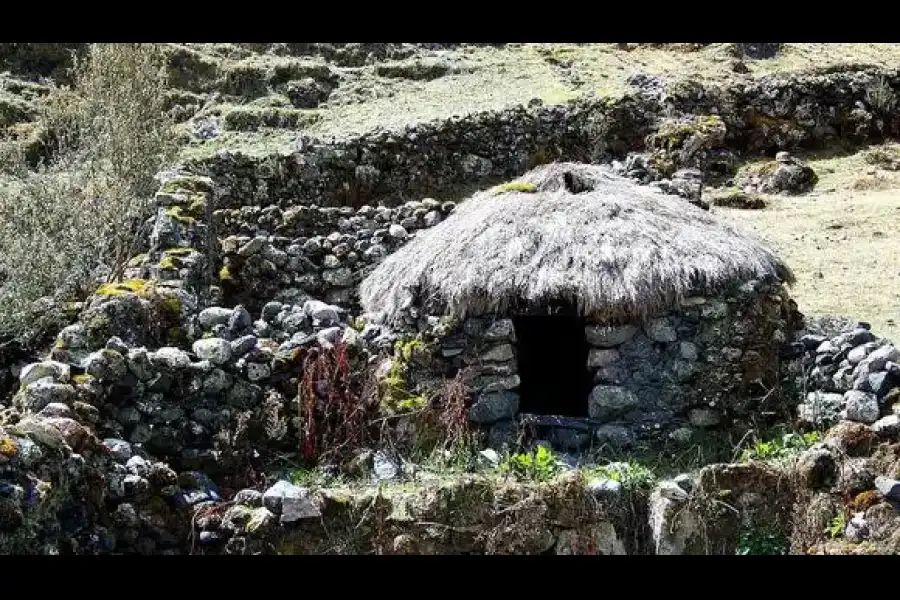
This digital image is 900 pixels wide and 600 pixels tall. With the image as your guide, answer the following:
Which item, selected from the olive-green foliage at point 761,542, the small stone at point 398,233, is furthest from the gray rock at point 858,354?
the small stone at point 398,233

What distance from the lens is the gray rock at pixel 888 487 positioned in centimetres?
507

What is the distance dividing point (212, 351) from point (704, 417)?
3399 mm

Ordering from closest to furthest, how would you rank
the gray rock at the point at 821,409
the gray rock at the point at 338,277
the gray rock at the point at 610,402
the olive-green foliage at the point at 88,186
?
the gray rock at the point at 821,409 → the gray rock at the point at 610,402 → the olive-green foliage at the point at 88,186 → the gray rock at the point at 338,277

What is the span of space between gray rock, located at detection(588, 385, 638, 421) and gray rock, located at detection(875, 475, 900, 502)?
6.71ft

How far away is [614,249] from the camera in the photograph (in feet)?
23.7

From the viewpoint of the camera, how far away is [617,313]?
702cm

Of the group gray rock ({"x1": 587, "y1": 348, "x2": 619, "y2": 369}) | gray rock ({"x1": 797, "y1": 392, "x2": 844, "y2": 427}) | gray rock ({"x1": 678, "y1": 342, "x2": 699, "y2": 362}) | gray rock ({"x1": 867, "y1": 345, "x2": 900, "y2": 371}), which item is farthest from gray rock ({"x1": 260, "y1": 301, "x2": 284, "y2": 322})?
gray rock ({"x1": 867, "y1": 345, "x2": 900, "y2": 371})

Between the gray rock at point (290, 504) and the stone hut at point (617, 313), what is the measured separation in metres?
2.09

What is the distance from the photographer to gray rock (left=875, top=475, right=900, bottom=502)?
5.07 meters

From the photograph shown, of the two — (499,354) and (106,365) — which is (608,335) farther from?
(106,365)

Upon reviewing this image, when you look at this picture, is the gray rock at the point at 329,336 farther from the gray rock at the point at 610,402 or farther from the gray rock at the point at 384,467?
the gray rock at the point at 610,402

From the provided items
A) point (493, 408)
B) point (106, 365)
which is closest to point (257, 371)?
point (106, 365)

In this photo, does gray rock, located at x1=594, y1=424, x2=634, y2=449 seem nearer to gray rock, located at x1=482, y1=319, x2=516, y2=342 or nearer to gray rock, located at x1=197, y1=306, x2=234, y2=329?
gray rock, located at x1=482, y1=319, x2=516, y2=342

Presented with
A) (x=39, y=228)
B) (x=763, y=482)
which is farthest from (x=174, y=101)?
(x=763, y=482)
